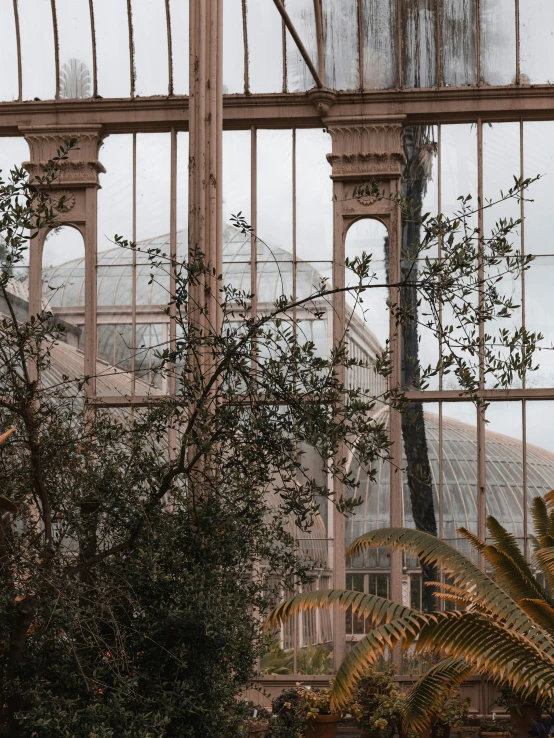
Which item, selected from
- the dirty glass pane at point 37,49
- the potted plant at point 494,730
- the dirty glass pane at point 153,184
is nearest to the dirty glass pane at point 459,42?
the dirty glass pane at point 153,184

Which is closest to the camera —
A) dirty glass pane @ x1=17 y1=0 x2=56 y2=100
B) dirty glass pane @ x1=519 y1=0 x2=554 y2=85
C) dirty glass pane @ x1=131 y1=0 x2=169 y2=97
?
dirty glass pane @ x1=519 y1=0 x2=554 y2=85

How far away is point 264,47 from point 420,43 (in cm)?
168

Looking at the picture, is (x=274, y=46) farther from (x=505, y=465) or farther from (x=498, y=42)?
(x=505, y=465)

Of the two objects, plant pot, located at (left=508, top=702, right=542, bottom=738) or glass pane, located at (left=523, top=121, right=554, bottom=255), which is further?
glass pane, located at (left=523, top=121, right=554, bottom=255)

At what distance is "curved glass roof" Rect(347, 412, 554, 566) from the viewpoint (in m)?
11.5

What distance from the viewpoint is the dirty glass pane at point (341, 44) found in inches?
479

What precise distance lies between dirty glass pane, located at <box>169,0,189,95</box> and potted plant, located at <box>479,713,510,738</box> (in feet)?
23.5

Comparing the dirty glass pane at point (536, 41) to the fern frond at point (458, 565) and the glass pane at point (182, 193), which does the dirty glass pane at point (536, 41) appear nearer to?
the glass pane at point (182, 193)

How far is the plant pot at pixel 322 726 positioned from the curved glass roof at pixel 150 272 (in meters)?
4.28

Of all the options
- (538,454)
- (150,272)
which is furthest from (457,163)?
(150,272)

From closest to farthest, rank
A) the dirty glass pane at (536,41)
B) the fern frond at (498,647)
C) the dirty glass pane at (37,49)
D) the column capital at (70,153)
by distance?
the fern frond at (498,647) → the dirty glass pane at (536,41) → the column capital at (70,153) → the dirty glass pane at (37,49)

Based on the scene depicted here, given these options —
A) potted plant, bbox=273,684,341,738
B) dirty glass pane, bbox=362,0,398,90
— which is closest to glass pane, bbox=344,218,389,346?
dirty glass pane, bbox=362,0,398,90

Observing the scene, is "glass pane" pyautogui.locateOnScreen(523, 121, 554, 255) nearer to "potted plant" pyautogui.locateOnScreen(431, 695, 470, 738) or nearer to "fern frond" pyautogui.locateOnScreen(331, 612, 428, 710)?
"potted plant" pyautogui.locateOnScreen(431, 695, 470, 738)

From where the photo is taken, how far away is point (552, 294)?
1178 centimetres
